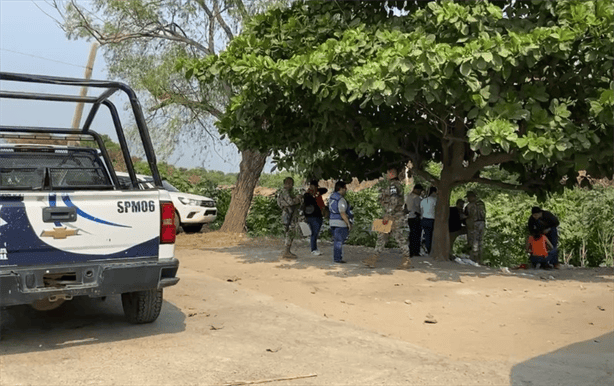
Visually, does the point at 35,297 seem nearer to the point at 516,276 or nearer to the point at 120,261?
the point at 120,261

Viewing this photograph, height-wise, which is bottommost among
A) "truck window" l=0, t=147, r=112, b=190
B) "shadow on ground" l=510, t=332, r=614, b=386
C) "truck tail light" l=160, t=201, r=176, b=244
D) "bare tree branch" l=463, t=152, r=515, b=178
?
"shadow on ground" l=510, t=332, r=614, b=386

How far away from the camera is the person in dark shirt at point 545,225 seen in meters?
13.0

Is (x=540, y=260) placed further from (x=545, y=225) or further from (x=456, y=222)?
(x=456, y=222)

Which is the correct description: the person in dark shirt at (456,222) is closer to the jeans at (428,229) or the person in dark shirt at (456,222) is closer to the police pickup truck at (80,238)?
the jeans at (428,229)

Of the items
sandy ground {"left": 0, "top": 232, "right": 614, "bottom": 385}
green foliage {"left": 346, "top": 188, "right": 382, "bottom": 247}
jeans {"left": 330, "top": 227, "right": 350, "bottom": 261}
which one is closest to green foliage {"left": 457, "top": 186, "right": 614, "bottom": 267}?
green foliage {"left": 346, "top": 188, "right": 382, "bottom": 247}

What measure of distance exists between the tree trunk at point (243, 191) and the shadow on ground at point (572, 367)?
454 inches

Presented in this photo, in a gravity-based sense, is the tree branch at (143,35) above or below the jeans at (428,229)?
above

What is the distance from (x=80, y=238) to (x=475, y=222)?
887 cm

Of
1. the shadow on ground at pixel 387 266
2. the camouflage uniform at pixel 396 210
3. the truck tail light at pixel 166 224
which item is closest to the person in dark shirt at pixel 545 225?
the shadow on ground at pixel 387 266

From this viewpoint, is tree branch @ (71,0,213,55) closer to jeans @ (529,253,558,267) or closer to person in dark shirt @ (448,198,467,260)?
person in dark shirt @ (448,198,467,260)

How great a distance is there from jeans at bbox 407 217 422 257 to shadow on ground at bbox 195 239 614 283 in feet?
1.05

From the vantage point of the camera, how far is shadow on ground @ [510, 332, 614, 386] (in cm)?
538

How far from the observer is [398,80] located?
29.8ft

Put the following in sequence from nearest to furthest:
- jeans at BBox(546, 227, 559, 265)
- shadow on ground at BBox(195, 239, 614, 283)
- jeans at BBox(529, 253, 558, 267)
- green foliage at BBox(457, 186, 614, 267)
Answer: shadow on ground at BBox(195, 239, 614, 283), jeans at BBox(529, 253, 558, 267), jeans at BBox(546, 227, 559, 265), green foliage at BBox(457, 186, 614, 267)
